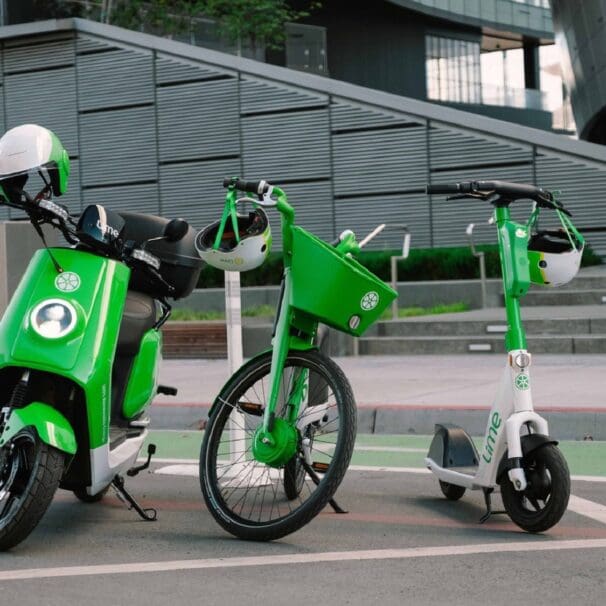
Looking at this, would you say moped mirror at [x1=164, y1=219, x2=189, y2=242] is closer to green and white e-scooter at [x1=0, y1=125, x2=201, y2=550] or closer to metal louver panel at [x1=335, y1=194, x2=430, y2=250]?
green and white e-scooter at [x1=0, y1=125, x2=201, y2=550]

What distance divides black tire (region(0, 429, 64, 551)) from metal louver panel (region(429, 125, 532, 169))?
57.8ft

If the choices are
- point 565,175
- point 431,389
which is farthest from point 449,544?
point 565,175

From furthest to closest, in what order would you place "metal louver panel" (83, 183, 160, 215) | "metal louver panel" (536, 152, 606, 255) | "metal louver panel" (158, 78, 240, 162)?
1. "metal louver panel" (83, 183, 160, 215)
2. "metal louver panel" (158, 78, 240, 162)
3. "metal louver panel" (536, 152, 606, 255)

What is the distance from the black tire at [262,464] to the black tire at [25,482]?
678mm

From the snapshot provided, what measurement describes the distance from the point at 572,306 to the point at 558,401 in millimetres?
7540

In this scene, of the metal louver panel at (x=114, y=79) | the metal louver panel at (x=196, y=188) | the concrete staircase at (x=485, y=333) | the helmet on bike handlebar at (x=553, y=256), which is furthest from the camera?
the metal louver panel at (x=114, y=79)

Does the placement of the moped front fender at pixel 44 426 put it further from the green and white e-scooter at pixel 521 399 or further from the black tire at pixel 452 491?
the black tire at pixel 452 491

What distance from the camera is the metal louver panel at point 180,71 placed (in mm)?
24781

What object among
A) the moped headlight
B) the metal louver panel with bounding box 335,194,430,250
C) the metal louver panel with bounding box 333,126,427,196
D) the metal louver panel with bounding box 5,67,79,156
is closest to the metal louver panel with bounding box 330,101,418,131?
the metal louver panel with bounding box 333,126,427,196

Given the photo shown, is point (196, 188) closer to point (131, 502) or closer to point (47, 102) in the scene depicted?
point (47, 102)

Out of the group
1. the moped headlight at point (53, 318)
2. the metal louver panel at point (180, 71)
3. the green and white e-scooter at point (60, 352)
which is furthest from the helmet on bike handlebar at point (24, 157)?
the metal louver panel at point (180, 71)

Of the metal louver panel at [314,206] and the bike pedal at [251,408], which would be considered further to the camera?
the metal louver panel at [314,206]

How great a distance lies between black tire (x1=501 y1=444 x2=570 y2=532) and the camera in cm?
494

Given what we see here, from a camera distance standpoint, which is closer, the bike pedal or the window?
the bike pedal
